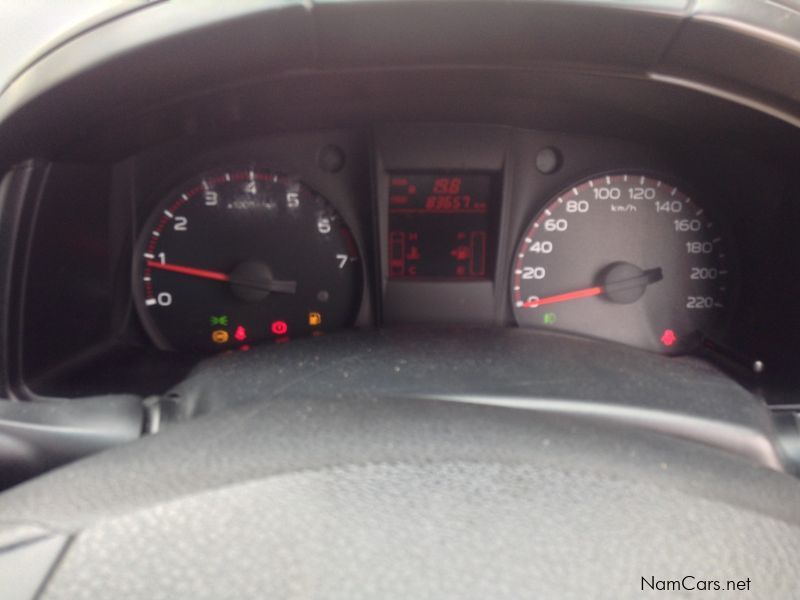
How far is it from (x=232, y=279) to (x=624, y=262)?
1.04 meters

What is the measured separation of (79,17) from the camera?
1.42 meters

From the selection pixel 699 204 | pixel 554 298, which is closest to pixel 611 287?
pixel 554 298

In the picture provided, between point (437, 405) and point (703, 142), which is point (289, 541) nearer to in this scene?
point (437, 405)

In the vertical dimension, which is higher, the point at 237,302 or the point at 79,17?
the point at 79,17

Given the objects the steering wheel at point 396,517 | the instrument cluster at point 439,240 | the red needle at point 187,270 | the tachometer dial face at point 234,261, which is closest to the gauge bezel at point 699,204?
the instrument cluster at point 439,240

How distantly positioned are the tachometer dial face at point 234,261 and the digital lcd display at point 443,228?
0.18 meters

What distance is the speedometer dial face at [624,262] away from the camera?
7.98 feet

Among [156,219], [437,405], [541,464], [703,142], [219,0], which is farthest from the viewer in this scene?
[156,219]

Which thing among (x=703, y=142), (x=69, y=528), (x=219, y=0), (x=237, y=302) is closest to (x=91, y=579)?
(x=69, y=528)

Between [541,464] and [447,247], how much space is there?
1.44m

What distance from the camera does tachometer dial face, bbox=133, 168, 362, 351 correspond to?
2.37m

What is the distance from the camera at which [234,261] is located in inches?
93.4

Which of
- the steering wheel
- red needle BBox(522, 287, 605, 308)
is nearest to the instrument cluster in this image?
red needle BBox(522, 287, 605, 308)

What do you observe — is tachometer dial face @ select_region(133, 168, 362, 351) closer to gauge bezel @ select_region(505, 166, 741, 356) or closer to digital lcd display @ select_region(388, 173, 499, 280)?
digital lcd display @ select_region(388, 173, 499, 280)
